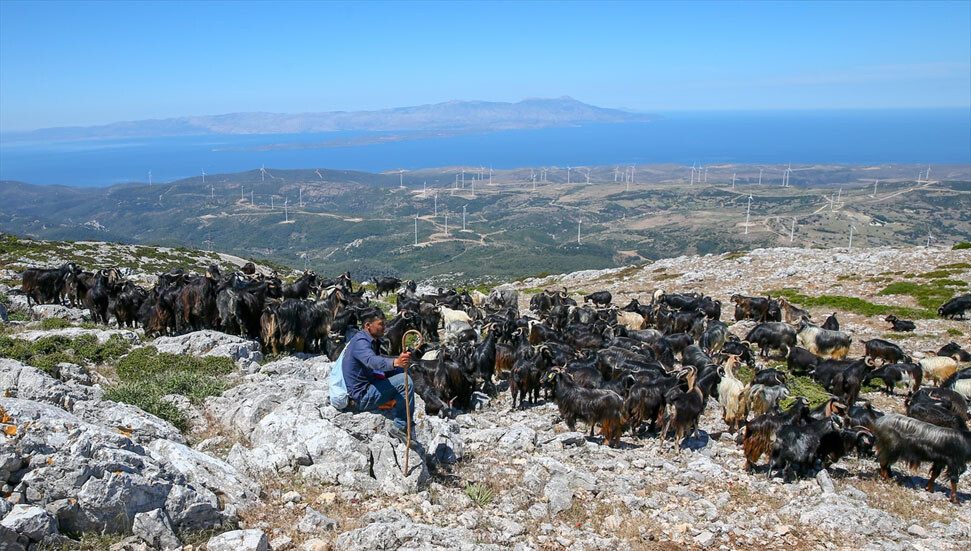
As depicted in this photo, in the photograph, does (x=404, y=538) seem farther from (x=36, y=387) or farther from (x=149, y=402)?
(x=36, y=387)

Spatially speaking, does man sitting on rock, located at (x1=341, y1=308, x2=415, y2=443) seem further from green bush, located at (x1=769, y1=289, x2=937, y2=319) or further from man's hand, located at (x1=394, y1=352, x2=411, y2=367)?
green bush, located at (x1=769, y1=289, x2=937, y2=319)

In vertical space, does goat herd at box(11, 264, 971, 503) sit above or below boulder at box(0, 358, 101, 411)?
below

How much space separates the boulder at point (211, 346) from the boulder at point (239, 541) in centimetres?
724

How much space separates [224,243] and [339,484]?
5839 inches

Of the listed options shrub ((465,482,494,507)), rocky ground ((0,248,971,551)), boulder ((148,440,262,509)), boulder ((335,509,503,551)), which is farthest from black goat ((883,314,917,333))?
boulder ((148,440,262,509))

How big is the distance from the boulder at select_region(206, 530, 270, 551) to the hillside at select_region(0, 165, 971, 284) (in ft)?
229

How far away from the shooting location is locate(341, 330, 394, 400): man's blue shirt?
7.17 m

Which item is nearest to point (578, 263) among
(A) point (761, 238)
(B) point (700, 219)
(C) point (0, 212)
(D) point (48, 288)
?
(A) point (761, 238)

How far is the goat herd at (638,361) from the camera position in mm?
8727

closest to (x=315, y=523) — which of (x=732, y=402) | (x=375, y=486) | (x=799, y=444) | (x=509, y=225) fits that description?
(x=375, y=486)

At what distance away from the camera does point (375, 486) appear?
6.91 meters

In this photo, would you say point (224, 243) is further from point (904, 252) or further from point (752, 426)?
point (752, 426)

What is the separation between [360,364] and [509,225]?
14611 centimetres

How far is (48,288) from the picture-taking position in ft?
56.2
